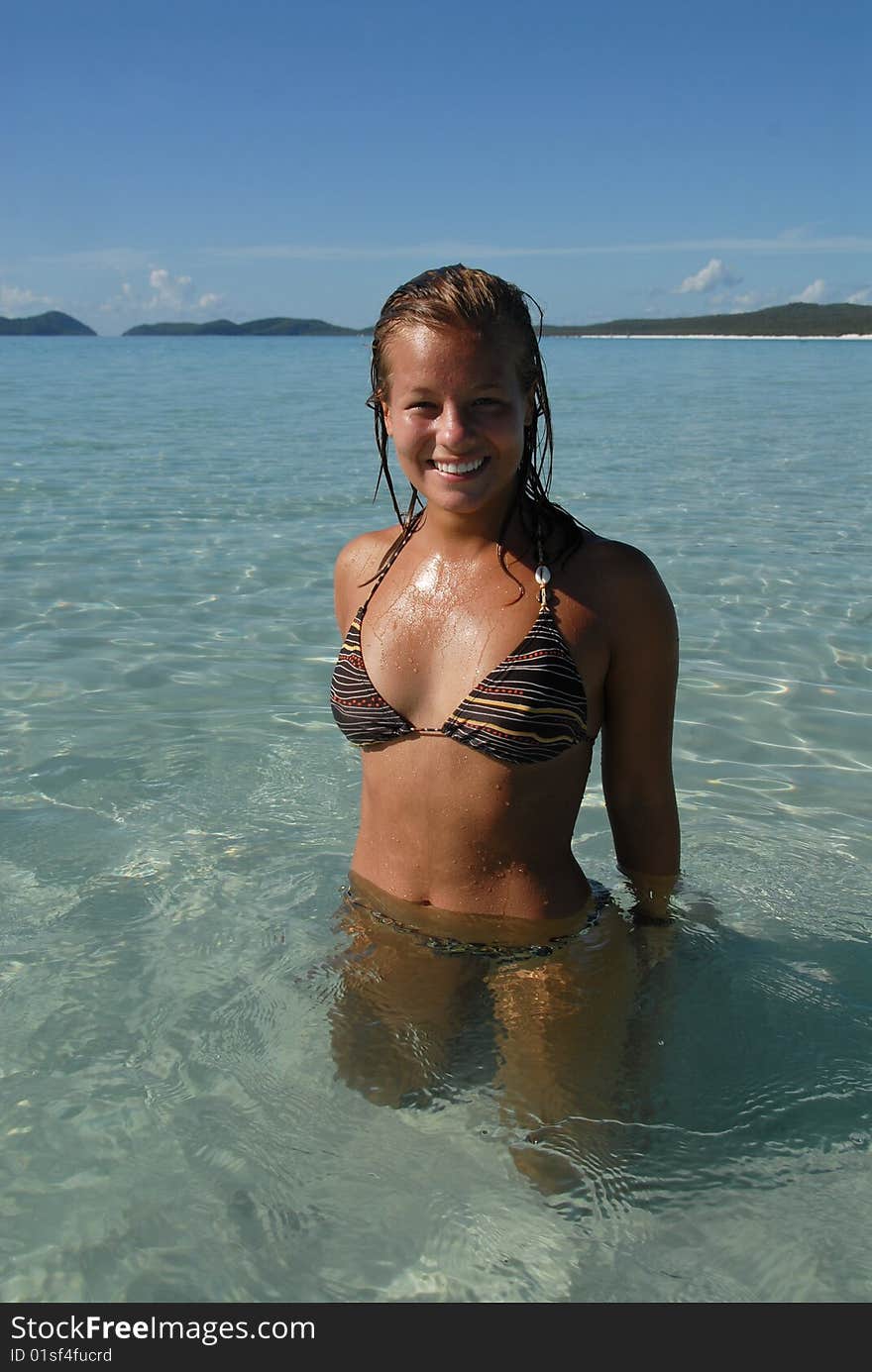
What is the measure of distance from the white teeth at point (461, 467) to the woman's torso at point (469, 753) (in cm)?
24

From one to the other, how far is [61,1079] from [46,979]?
0.49 m

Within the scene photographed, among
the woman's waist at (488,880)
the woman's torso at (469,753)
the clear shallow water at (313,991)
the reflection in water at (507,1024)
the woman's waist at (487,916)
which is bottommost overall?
the clear shallow water at (313,991)

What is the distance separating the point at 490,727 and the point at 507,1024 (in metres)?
0.65

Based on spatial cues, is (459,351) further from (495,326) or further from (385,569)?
(385,569)

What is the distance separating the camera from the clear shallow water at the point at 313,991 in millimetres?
2234

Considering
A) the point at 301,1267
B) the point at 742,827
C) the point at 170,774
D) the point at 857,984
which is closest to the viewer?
the point at 301,1267

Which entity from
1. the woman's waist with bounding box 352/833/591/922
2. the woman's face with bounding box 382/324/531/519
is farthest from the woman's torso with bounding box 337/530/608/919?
the woman's face with bounding box 382/324/531/519

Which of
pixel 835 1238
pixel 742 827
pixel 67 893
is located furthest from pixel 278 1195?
pixel 742 827

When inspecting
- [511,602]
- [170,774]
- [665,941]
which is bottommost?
[170,774]

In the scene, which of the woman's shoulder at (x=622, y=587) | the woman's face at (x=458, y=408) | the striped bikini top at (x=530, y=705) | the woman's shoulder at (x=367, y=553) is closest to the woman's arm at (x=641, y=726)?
the woman's shoulder at (x=622, y=587)

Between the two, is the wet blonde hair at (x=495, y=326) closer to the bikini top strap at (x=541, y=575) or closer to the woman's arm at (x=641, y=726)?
the bikini top strap at (x=541, y=575)

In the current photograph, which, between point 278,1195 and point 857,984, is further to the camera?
point 857,984

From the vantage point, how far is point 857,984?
3.16 meters
